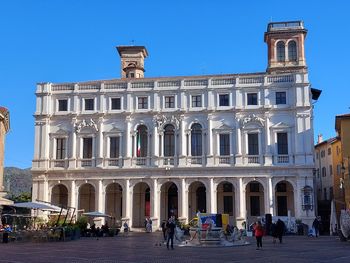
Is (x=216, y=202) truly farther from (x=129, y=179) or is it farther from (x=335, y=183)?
(x=335, y=183)

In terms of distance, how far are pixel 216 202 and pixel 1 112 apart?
22.7 m

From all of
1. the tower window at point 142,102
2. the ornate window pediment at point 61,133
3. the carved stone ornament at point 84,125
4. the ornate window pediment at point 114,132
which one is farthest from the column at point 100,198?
the tower window at point 142,102

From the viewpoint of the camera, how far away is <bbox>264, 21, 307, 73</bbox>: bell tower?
5912 centimetres

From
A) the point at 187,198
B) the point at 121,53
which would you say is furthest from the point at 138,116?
the point at 121,53

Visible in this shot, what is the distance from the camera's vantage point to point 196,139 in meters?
52.5

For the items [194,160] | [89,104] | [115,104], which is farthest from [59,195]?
[194,160]

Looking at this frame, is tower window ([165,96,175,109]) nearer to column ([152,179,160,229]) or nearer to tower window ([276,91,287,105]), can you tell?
column ([152,179,160,229])

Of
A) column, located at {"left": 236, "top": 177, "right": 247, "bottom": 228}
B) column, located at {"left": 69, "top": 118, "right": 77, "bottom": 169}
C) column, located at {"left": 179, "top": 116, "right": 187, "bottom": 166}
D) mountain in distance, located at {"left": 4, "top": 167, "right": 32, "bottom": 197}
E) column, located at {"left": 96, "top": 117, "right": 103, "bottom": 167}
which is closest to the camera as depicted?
column, located at {"left": 236, "top": 177, "right": 247, "bottom": 228}

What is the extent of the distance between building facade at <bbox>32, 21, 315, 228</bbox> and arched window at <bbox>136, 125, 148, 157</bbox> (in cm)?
11

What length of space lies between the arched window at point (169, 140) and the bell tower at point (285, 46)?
47.6 ft

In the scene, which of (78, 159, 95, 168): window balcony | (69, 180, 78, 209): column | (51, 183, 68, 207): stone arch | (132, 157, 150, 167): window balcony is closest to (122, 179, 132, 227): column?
(132, 157, 150, 167): window balcony

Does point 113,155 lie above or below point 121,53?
below

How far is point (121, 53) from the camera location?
74.1 meters

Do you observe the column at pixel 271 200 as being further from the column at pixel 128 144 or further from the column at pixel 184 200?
the column at pixel 128 144
